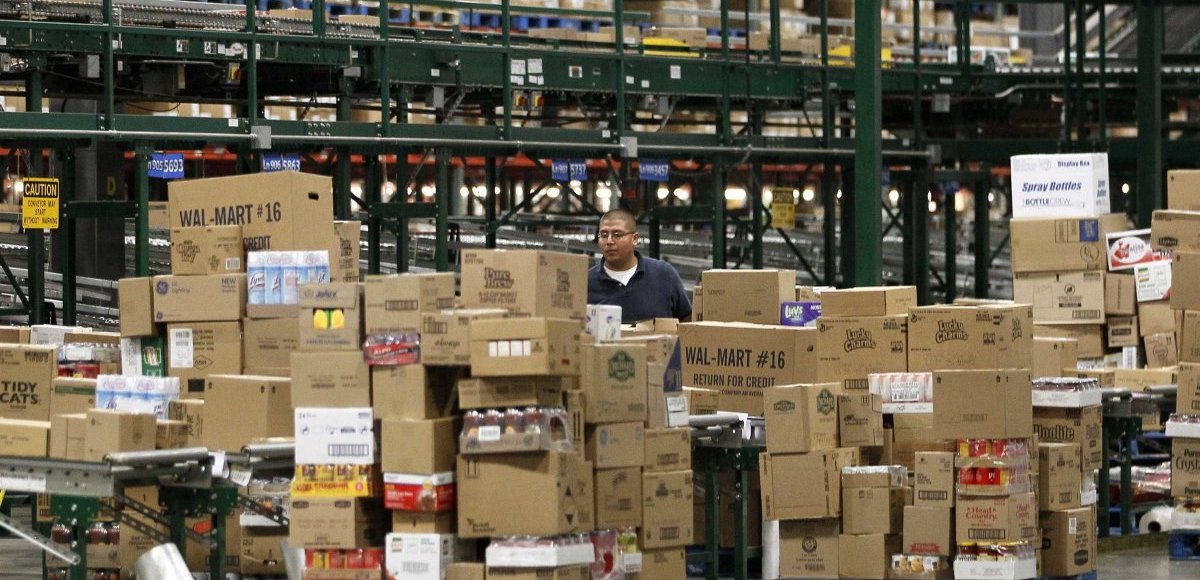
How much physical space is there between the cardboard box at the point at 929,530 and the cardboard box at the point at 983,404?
0.39 m

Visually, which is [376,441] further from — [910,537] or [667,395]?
[910,537]

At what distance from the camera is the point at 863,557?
32.9ft

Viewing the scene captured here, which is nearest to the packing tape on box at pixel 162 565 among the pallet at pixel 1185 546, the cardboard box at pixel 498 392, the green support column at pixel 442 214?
the cardboard box at pixel 498 392

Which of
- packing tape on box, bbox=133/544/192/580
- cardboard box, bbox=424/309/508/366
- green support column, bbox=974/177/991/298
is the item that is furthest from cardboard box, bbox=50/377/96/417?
green support column, bbox=974/177/991/298

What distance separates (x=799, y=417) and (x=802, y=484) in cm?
39

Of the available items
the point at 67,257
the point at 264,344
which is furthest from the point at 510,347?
the point at 67,257

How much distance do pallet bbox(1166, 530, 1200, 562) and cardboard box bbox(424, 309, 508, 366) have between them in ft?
18.7

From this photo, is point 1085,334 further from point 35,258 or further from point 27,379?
point 35,258

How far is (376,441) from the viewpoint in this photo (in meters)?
8.02

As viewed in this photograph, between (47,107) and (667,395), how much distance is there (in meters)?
14.3

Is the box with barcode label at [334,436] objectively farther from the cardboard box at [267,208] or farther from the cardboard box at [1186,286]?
the cardboard box at [1186,286]

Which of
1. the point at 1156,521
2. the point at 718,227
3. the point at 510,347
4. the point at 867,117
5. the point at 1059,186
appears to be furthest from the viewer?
the point at 718,227

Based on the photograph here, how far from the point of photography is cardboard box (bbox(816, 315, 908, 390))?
1042 cm

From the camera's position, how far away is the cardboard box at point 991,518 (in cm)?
1000
